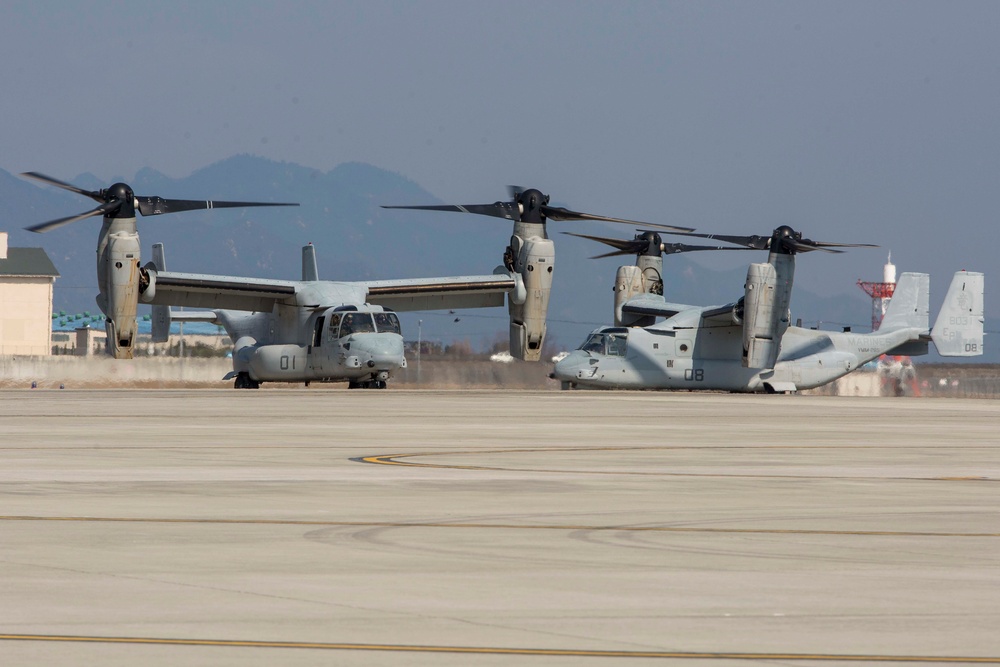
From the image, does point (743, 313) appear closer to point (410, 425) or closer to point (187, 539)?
point (410, 425)

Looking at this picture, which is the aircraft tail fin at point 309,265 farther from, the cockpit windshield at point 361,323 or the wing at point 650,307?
the wing at point 650,307

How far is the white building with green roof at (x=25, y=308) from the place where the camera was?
117750 millimetres

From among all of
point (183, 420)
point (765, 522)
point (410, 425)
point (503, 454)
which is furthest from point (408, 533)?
point (183, 420)

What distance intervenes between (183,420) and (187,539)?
→ 57.7 ft

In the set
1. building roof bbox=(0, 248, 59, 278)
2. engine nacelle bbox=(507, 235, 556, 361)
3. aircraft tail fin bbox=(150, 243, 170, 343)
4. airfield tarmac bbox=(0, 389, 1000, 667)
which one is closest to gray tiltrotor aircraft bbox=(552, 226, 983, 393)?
engine nacelle bbox=(507, 235, 556, 361)

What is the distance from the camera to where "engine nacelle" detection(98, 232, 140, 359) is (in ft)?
144

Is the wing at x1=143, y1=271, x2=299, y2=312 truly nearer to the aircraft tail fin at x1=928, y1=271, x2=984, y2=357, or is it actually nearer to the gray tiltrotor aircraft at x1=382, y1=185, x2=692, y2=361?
the gray tiltrotor aircraft at x1=382, y1=185, x2=692, y2=361

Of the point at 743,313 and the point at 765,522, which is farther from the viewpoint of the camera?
the point at 743,313

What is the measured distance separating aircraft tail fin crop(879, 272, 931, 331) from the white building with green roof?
82314 mm

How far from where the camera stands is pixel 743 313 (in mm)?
51469

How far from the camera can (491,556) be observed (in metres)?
8.12

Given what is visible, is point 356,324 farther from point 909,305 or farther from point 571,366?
point 909,305

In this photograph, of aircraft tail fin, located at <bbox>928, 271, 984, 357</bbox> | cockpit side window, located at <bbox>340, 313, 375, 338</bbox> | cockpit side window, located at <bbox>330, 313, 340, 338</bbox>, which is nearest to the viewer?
cockpit side window, located at <bbox>340, 313, 375, 338</bbox>

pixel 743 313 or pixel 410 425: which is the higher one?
pixel 743 313
